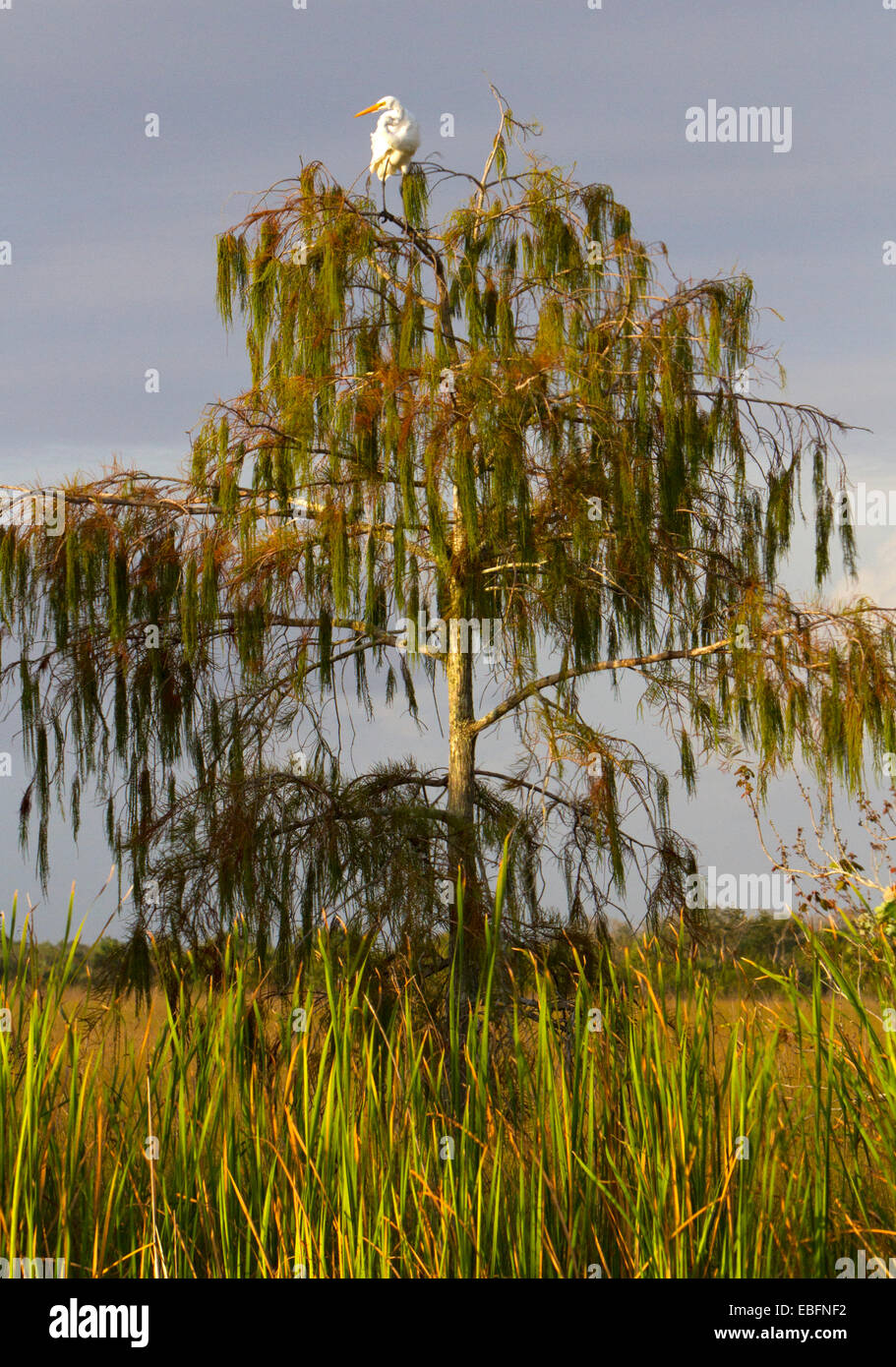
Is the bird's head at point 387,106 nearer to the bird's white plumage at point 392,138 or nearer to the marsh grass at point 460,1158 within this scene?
the bird's white plumage at point 392,138

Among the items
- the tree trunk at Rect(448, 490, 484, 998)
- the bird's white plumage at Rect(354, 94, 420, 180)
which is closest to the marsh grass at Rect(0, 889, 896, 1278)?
the tree trunk at Rect(448, 490, 484, 998)

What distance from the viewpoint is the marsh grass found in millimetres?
2023

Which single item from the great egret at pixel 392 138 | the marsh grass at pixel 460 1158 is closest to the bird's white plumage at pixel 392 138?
the great egret at pixel 392 138

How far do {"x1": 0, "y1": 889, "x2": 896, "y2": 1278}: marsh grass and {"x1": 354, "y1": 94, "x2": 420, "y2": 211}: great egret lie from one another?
153 inches

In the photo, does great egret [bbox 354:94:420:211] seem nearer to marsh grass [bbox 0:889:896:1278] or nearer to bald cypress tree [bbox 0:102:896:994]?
bald cypress tree [bbox 0:102:896:994]

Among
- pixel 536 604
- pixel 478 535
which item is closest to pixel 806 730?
pixel 536 604

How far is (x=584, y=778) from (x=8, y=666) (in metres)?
2.46

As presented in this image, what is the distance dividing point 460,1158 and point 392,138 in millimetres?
4281

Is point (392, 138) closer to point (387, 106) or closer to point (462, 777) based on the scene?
point (387, 106)

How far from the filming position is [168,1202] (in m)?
2.24

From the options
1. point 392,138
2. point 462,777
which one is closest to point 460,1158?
point 462,777

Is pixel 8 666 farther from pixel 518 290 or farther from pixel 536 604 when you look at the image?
pixel 518 290
